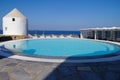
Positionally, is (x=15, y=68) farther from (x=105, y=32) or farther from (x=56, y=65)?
(x=105, y=32)

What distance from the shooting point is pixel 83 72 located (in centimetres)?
453

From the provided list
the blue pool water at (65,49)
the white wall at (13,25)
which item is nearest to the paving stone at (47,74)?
the blue pool water at (65,49)

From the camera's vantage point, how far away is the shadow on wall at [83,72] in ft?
13.6

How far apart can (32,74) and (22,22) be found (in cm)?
1568

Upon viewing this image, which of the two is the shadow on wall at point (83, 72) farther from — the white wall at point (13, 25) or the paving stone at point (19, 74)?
the white wall at point (13, 25)

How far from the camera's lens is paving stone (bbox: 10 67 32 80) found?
403 cm

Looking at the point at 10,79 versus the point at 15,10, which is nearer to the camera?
the point at 10,79

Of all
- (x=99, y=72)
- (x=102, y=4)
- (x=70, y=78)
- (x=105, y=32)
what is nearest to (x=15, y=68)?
(x=70, y=78)

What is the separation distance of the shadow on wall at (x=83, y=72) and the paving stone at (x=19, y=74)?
427 mm

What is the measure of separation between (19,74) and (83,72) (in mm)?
1779

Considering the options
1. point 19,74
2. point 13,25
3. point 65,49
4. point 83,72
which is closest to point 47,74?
point 19,74

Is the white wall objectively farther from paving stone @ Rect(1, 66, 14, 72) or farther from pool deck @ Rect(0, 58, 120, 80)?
paving stone @ Rect(1, 66, 14, 72)

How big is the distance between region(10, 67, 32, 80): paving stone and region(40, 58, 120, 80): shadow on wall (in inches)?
16.8

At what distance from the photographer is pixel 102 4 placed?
32.4 metres
